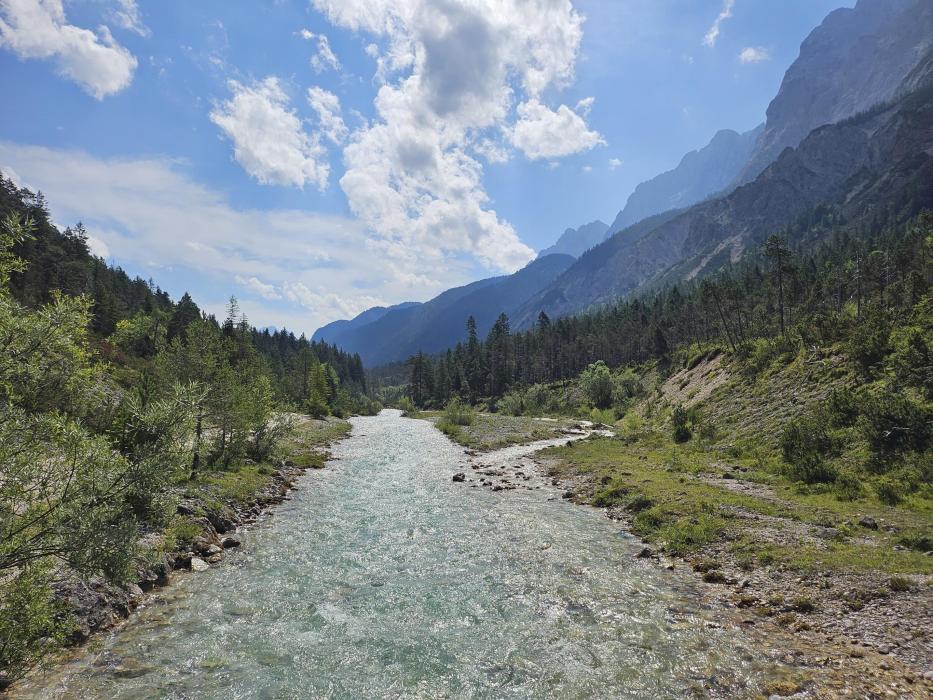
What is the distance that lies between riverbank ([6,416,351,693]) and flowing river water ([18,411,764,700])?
2.22 feet

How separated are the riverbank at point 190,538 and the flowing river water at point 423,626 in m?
0.68

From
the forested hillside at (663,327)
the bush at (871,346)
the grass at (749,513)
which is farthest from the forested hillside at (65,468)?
the forested hillside at (663,327)

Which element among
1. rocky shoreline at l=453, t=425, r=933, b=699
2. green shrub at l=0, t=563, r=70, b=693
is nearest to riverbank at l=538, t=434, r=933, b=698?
rocky shoreline at l=453, t=425, r=933, b=699

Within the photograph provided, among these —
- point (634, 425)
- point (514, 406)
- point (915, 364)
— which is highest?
point (915, 364)

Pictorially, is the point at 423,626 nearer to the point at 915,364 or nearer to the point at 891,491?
the point at 891,491

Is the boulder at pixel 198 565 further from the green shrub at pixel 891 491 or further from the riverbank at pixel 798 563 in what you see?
the green shrub at pixel 891 491

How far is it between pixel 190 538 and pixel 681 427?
145ft

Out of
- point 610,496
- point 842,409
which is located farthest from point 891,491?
point 610,496

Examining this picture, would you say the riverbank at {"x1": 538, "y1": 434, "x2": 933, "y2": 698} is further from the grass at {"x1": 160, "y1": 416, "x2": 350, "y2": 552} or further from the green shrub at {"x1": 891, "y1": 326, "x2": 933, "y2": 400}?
the grass at {"x1": 160, "y1": 416, "x2": 350, "y2": 552}

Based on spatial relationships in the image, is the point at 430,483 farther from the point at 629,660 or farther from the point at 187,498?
the point at 629,660

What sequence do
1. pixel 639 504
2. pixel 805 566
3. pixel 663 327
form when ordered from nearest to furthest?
1. pixel 805 566
2. pixel 639 504
3. pixel 663 327

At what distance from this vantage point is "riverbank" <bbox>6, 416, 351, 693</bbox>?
13.5m

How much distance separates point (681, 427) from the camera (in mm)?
47938

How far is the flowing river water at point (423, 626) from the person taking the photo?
37.4 feet
